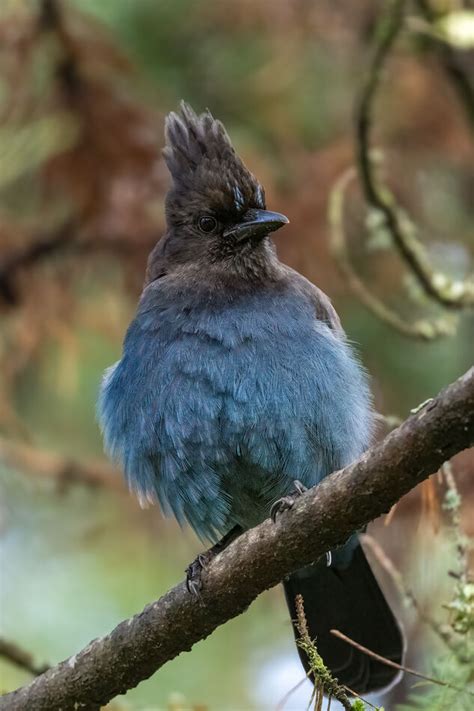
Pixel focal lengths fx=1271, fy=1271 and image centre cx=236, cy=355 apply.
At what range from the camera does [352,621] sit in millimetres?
5312

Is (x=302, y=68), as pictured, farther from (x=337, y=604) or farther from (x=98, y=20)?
(x=337, y=604)

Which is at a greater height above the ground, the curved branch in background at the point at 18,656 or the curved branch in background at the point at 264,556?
the curved branch in background at the point at 18,656

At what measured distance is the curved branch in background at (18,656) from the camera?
4781 mm

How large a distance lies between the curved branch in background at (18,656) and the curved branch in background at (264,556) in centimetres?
50

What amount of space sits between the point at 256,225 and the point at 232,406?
870mm

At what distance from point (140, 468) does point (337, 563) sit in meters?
0.96

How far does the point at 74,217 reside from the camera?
698cm

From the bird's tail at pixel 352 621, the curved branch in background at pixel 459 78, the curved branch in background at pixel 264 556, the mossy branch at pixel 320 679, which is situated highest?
the curved branch in background at pixel 459 78

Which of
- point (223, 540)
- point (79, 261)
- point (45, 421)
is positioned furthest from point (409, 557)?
point (45, 421)

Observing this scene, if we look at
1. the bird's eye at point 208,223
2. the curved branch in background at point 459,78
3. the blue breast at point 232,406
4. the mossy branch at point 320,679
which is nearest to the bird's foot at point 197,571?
the blue breast at point 232,406

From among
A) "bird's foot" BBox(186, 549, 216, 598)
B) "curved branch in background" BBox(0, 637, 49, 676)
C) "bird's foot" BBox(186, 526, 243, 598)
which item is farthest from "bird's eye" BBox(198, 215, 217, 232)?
"curved branch in background" BBox(0, 637, 49, 676)

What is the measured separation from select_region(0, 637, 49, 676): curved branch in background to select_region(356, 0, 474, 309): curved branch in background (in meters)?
2.28

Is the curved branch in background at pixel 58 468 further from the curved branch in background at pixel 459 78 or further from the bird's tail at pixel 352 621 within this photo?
the curved branch in background at pixel 459 78

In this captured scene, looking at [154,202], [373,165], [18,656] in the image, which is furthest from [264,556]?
[154,202]
